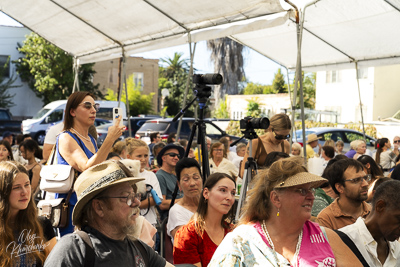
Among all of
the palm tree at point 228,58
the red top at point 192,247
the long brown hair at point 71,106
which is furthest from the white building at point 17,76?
the red top at point 192,247

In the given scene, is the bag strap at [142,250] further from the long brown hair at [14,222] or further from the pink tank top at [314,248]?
the long brown hair at [14,222]

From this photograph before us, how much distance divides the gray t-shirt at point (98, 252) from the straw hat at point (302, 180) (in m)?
0.85

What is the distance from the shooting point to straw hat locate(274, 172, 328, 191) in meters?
2.92

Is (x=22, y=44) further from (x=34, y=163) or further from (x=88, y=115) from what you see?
(x=88, y=115)

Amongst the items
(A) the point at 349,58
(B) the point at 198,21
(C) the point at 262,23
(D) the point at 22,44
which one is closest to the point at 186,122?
(A) the point at 349,58

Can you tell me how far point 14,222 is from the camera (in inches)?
142

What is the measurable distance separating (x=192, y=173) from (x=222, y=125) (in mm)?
24389

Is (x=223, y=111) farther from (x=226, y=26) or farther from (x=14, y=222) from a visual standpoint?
(x=14, y=222)

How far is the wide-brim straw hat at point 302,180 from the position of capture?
2.92 meters

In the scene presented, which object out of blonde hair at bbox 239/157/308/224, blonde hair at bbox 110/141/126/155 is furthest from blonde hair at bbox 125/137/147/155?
blonde hair at bbox 239/157/308/224

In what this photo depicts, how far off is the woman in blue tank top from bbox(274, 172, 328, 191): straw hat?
1663 millimetres

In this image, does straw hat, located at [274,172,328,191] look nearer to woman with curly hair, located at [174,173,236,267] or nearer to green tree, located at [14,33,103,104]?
woman with curly hair, located at [174,173,236,267]

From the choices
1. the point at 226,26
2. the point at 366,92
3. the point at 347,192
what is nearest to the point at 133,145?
the point at 226,26

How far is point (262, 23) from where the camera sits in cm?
691
